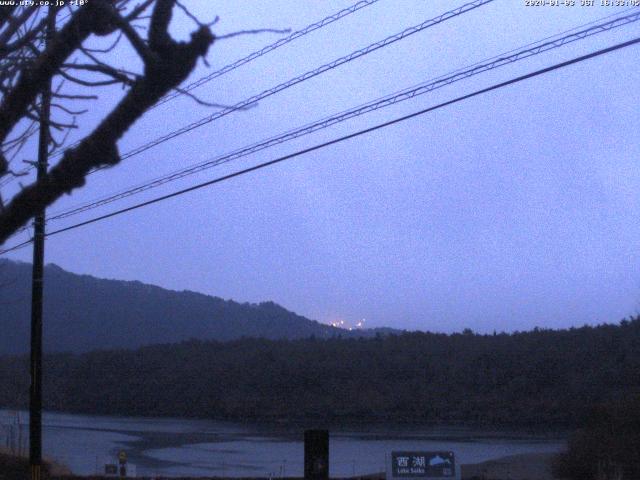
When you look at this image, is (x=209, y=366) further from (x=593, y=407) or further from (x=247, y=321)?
(x=247, y=321)

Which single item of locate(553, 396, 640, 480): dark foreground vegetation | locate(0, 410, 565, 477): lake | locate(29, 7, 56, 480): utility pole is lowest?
locate(0, 410, 565, 477): lake

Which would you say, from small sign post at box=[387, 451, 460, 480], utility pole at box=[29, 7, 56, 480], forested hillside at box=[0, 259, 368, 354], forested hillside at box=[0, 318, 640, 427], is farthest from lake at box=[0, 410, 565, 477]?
forested hillside at box=[0, 259, 368, 354]

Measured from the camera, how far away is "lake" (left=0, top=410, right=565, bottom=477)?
27.6m

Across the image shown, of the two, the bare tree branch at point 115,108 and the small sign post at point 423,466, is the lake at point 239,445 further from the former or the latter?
the bare tree branch at point 115,108

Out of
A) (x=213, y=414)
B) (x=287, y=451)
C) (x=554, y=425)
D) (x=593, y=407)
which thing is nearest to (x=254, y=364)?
(x=213, y=414)

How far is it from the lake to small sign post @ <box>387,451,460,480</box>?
572 centimetres

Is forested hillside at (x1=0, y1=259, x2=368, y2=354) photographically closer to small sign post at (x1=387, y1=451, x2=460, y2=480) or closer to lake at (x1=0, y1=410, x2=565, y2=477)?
lake at (x1=0, y1=410, x2=565, y2=477)

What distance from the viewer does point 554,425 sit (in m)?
45.1

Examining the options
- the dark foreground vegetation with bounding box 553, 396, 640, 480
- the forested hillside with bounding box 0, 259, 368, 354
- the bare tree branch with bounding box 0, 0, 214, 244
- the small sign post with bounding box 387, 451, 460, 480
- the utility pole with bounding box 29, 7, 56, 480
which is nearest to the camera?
the bare tree branch with bounding box 0, 0, 214, 244

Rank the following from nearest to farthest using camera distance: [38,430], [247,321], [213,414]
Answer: [38,430] < [213,414] < [247,321]

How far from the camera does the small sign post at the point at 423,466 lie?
1706 centimetres

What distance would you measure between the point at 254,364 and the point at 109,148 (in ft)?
210

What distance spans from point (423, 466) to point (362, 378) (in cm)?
4320

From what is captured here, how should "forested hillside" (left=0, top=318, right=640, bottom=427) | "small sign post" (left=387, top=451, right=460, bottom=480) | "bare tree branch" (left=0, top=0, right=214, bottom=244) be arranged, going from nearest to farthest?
"bare tree branch" (left=0, top=0, right=214, bottom=244) < "small sign post" (left=387, top=451, right=460, bottom=480) < "forested hillside" (left=0, top=318, right=640, bottom=427)
